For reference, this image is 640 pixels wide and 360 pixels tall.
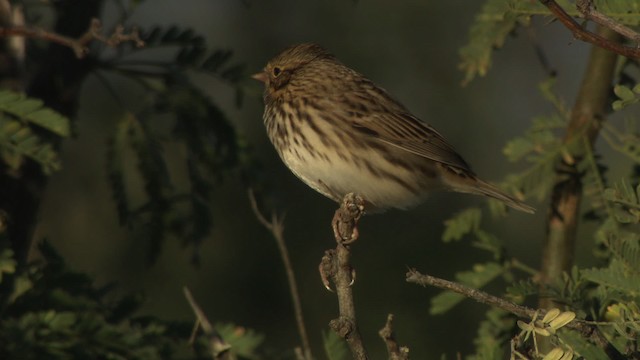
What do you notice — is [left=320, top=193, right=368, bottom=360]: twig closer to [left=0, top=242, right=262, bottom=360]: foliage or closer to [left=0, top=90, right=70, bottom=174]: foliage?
[left=0, top=242, right=262, bottom=360]: foliage

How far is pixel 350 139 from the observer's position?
20.9 ft

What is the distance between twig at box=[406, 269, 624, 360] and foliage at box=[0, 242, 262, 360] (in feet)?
6.29

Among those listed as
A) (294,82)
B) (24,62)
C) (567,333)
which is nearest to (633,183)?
(567,333)

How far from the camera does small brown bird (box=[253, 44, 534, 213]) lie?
245 inches

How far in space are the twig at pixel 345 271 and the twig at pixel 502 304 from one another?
1.03ft

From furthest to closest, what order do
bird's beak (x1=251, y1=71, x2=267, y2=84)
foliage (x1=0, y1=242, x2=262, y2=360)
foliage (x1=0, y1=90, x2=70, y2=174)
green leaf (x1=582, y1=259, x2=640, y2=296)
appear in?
1. bird's beak (x1=251, y1=71, x2=267, y2=84)
2. foliage (x1=0, y1=90, x2=70, y2=174)
3. foliage (x1=0, y1=242, x2=262, y2=360)
4. green leaf (x1=582, y1=259, x2=640, y2=296)

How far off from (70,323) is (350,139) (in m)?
2.16

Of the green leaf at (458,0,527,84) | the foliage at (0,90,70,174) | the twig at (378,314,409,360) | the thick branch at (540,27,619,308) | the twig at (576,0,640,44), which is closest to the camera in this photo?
the twig at (576,0,640,44)

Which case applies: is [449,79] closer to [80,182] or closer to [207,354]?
[80,182]

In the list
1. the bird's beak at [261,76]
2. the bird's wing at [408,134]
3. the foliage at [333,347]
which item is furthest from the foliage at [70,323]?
the bird's wing at [408,134]

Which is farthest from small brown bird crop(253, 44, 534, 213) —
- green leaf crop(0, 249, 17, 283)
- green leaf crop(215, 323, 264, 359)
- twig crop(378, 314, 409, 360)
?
twig crop(378, 314, 409, 360)

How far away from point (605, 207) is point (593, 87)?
0.57 meters

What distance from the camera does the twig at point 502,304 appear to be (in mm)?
3275

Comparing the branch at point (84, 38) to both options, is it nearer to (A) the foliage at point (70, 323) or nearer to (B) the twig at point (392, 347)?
(A) the foliage at point (70, 323)
